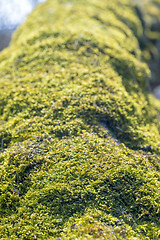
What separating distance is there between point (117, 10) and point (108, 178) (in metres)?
10.9

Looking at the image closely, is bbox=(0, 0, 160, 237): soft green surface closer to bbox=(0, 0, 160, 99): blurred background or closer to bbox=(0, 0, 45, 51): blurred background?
bbox=(0, 0, 160, 99): blurred background

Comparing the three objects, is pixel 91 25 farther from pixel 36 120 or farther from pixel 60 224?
pixel 60 224

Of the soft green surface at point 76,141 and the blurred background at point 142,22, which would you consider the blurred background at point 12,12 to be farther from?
the soft green surface at point 76,141

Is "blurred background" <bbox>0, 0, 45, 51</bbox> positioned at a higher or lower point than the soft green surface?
higher

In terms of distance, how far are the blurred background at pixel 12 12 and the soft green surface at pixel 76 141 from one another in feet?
23.6

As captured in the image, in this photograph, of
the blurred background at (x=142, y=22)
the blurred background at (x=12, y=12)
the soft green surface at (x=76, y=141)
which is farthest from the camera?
the blurred background at (x=12, y=12)

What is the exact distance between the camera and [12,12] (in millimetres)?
13203

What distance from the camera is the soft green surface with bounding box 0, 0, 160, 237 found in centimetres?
306

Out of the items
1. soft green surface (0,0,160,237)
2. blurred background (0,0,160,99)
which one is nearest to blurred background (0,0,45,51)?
blurred background (0,0,160,99)

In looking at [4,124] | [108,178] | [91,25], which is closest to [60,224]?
[108,178]

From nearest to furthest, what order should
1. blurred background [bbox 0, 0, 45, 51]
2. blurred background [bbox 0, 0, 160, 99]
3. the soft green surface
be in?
the soft green surface
blurred background [bbox 0, 0, 160, 99]
blurred background [bbox 0, 0, 45, 51]

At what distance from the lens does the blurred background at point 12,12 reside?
13.1 metres

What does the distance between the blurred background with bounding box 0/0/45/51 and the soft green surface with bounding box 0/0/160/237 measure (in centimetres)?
720

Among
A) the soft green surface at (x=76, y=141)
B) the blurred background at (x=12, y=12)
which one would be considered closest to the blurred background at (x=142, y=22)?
the blurred background at (x=12, y=12)
